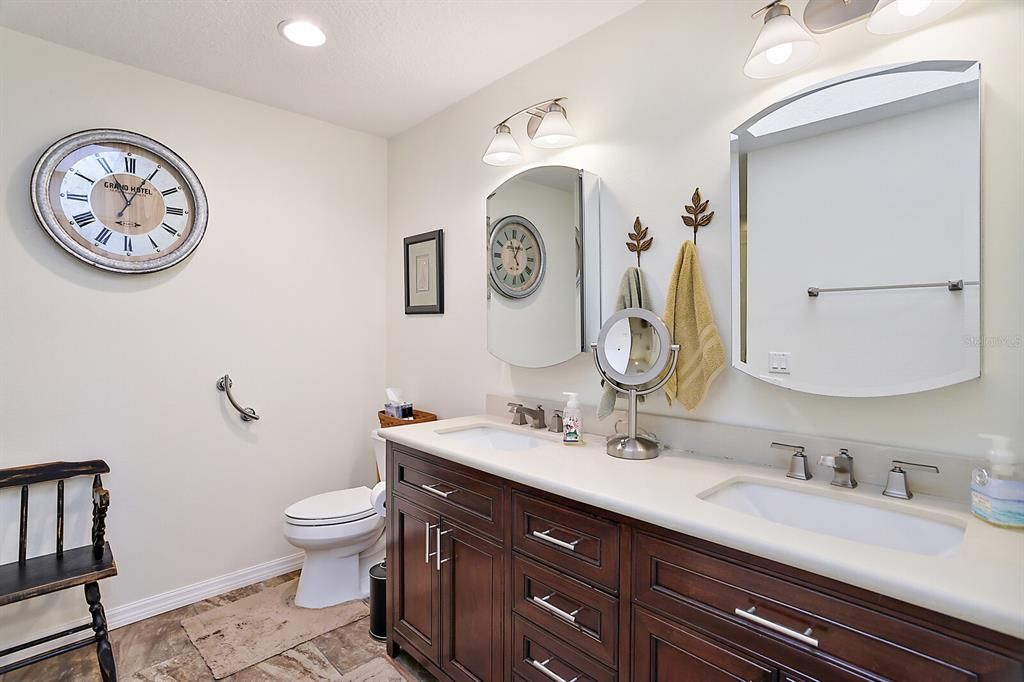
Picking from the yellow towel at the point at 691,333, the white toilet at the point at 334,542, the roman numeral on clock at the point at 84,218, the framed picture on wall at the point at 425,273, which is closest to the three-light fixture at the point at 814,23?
the yellow towel at the point at 691,333

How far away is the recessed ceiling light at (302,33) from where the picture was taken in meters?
1.97

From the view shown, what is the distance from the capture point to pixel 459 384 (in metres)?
2.67

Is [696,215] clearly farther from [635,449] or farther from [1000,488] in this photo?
[1000,488]

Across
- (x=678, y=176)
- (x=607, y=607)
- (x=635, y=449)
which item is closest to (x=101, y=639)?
(x=607, y=607)

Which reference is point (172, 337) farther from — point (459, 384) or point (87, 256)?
point (459, 384)

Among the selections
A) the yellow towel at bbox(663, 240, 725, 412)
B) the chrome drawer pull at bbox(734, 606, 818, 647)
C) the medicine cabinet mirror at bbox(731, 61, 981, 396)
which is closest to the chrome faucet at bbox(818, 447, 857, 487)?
the medicine cabinet mirror at bbox(731, 61, 981, 396)

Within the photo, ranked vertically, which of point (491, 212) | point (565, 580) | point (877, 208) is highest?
point (491, 212)

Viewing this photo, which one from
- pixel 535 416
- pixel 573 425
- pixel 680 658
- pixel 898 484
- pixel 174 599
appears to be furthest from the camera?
pixel 174 599

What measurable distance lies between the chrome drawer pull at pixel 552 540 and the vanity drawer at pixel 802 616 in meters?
0.19

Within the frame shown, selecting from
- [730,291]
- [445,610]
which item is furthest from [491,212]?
[445,610]

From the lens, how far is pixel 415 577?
1.94 m

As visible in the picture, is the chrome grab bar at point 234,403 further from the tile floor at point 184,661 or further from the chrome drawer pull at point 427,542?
the chrome drawer pull at point 427,542

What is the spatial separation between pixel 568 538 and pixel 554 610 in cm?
21

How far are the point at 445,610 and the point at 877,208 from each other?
5.76ft
